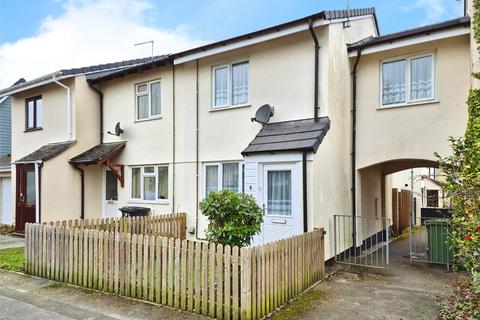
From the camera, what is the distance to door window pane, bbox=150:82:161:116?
13016mm

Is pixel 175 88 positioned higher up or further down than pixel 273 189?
higher up

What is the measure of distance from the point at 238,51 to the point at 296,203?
503 centimetres

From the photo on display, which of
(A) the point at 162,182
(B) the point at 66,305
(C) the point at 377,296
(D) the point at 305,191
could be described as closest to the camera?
(B) the point at 66,305

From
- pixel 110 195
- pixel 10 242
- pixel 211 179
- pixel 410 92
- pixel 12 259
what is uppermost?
pixel 410 92

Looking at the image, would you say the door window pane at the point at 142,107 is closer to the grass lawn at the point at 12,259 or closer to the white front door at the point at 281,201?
the grass lawn at the point at 12,259

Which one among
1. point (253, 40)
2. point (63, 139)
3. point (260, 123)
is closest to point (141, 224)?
point (260, 123)

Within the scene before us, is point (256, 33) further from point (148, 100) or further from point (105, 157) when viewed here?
point (105, 157)

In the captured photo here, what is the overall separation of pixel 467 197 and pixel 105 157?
11.2 m

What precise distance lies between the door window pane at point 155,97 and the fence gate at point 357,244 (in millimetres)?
7424

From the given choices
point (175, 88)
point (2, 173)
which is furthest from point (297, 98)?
point (2, 173)

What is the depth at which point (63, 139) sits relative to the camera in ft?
47.2

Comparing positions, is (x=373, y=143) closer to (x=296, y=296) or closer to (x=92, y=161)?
(x=296, y=296)

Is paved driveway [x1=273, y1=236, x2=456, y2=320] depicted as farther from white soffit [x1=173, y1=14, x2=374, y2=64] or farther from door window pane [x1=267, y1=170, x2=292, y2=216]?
white soffit [x1=173, y1=14, x2=374, y2=64]

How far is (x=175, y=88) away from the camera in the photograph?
12.4 meters
